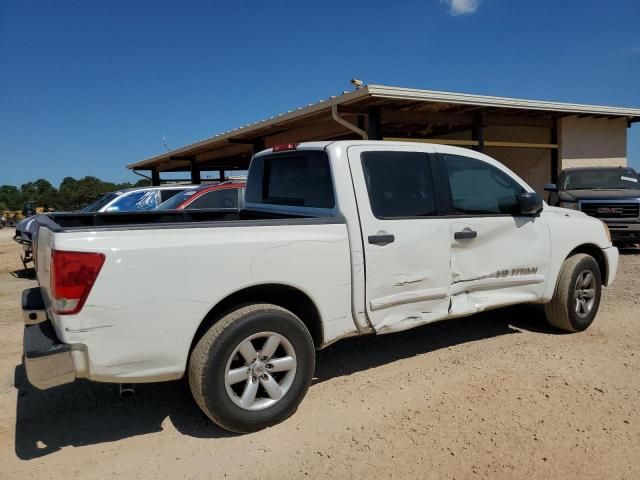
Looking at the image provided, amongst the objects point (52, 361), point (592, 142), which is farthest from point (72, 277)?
point (592, 142)

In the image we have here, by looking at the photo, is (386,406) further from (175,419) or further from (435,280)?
(175,419)

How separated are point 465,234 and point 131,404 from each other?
2.87 meters

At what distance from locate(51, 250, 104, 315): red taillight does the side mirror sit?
342cm

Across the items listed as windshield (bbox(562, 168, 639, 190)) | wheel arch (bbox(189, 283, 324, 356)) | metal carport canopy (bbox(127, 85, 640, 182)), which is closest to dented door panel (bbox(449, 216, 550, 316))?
wheel arch (bbox(189, 283, 324, 356))

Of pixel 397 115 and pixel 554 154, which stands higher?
pixel 397 115

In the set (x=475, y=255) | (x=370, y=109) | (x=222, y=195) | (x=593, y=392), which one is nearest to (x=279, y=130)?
(x=370, y=109)

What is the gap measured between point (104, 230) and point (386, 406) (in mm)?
2195

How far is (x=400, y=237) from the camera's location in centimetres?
368

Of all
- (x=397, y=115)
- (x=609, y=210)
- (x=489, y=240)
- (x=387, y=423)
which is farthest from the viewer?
(x=397, y=115)

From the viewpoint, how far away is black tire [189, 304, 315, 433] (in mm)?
2951

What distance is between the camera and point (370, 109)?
10.3 metres

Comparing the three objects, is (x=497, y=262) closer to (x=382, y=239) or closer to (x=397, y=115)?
(x=382, y=239)

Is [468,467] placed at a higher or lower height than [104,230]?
lower

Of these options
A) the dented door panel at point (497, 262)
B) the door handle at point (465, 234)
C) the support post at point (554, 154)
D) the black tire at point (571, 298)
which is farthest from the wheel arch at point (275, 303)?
the support post at point (554, 154)
